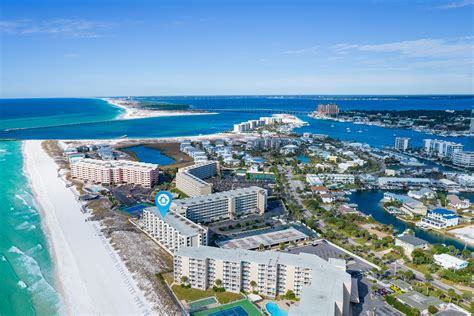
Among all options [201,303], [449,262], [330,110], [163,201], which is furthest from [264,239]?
[330,110]

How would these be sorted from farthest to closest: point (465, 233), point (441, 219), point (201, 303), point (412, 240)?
point (441, 219)
point (465, 233)
point (412, 240)
point (201, 303)

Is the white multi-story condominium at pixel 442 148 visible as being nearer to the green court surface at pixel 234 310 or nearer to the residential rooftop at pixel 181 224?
the residential rooftop at pixel 181 224

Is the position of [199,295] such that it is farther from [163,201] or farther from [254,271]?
[163,201]

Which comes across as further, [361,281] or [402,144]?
[402,144]

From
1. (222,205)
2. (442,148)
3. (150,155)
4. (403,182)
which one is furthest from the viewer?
(150,155)

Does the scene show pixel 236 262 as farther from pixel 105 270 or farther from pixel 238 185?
pixel 238 185

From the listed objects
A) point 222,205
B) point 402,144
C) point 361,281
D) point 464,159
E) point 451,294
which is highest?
point 402,144

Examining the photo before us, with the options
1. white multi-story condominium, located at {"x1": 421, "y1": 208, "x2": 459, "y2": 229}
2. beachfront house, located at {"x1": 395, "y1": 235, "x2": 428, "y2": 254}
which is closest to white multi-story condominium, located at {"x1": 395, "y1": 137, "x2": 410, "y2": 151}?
white multi-story condominium, located at {"x1": 421, "y1": 208, "x2": 459, "y2": 229}
